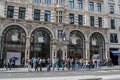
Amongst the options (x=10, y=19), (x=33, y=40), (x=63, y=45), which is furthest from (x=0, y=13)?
(x=63, y=45)

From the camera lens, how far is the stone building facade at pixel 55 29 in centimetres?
3106

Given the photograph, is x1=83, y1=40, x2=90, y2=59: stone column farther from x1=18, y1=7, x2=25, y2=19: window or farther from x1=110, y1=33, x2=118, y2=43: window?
x1=18, y1=7, x2=25, y2=19: window

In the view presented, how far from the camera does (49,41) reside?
110 ft

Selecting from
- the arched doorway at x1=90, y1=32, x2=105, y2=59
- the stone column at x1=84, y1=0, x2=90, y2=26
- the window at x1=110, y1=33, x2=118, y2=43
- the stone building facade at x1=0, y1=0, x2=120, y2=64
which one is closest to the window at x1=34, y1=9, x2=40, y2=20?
the stone building facade at x1=0, y1=0, x2=120, y2=64

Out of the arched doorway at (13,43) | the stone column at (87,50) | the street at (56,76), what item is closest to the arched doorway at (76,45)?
the stone column at (87,50)

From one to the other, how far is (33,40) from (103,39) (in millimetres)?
14337

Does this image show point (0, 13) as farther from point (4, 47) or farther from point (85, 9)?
point (85, 9)

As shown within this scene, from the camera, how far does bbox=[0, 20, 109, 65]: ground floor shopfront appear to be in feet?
101

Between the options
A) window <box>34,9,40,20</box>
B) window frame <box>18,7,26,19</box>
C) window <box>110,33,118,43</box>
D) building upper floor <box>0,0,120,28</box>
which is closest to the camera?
building upper floor <box>0,0,120,28</box>

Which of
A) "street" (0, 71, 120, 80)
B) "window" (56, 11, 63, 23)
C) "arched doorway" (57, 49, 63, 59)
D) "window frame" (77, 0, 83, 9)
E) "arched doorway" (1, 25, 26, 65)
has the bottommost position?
"street" (0, 71, 120, 80)

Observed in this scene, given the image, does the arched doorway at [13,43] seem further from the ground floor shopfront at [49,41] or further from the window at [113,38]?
the window at [113,38]

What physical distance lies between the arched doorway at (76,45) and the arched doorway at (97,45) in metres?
2.00

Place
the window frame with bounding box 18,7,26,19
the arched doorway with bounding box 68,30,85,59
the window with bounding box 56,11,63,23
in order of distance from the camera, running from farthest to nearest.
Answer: the arched doorway with bounding box 68,30,85,59, the window with bounding box 56,11,63,23, the window frame with bounding box 18,7,26,19

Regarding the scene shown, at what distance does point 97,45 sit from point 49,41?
1002 cm
